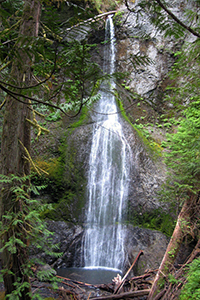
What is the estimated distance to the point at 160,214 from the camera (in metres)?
7.60

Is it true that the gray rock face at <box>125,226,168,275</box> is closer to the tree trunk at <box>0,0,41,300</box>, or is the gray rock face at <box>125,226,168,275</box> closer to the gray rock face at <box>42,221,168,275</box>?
the gray rock face at <box>42,221,168,275</box>

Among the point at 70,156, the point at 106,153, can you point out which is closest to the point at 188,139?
the point at 106,153

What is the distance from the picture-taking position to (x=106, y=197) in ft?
27.0

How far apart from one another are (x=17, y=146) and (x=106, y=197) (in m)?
5.94

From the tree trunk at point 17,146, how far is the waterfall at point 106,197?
412cm

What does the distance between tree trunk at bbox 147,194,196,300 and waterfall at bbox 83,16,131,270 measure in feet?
9.03

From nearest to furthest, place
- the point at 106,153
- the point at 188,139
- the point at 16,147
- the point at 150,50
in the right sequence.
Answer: the point at 16,147 < the point at 188,139 < the point at 106,153 < the point at 150,50

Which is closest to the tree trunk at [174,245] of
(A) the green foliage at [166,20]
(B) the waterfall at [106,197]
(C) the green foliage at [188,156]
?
(C) the green foliage at [188,156]

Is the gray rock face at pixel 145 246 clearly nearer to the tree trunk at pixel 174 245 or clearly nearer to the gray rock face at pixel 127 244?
the gray rock face at pixel 127 244

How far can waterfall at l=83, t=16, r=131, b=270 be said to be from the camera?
7363 millimetres

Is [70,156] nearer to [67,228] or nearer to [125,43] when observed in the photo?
[67,228]

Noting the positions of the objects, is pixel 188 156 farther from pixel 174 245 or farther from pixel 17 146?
pixel 17 146

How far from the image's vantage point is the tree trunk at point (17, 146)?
2516 millimetres

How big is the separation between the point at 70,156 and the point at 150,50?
8942 millimetres
